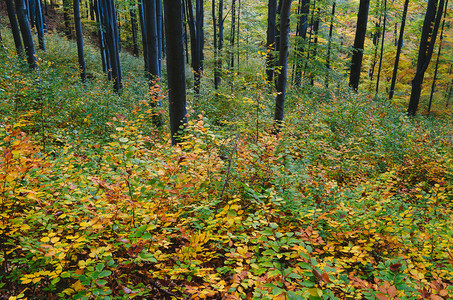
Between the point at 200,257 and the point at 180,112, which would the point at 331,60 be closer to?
the point at 180,112

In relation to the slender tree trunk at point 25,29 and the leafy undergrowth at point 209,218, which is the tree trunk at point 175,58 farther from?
the slender tree trunk at point 25,29

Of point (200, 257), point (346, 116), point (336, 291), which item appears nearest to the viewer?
point (336, 291)

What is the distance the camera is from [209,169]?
3.49m

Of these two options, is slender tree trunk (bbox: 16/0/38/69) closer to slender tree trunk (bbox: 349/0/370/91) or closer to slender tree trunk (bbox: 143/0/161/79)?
slender tree trunk (bbox: 143/0/161/79)

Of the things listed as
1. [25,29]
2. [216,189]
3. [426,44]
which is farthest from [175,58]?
[426,44]

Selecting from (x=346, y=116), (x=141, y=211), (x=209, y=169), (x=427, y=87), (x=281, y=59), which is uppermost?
(x=281, y=59)

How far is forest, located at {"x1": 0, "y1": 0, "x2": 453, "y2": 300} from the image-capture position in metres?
1.95

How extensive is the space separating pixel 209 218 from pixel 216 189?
0.91m

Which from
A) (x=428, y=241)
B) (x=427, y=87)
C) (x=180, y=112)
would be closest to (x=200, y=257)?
(x=428, y=241)

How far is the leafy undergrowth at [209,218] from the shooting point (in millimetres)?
Result: 1877

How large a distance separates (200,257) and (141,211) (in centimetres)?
82

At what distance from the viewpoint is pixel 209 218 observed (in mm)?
2426

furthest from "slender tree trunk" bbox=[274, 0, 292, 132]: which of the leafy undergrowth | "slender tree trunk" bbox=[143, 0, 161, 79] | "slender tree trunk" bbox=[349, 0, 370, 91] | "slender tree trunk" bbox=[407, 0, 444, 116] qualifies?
"slender tree trunk" bbox=[407, 0, 444, 116]

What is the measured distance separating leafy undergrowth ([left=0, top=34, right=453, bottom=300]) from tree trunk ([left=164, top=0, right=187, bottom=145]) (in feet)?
3.21
